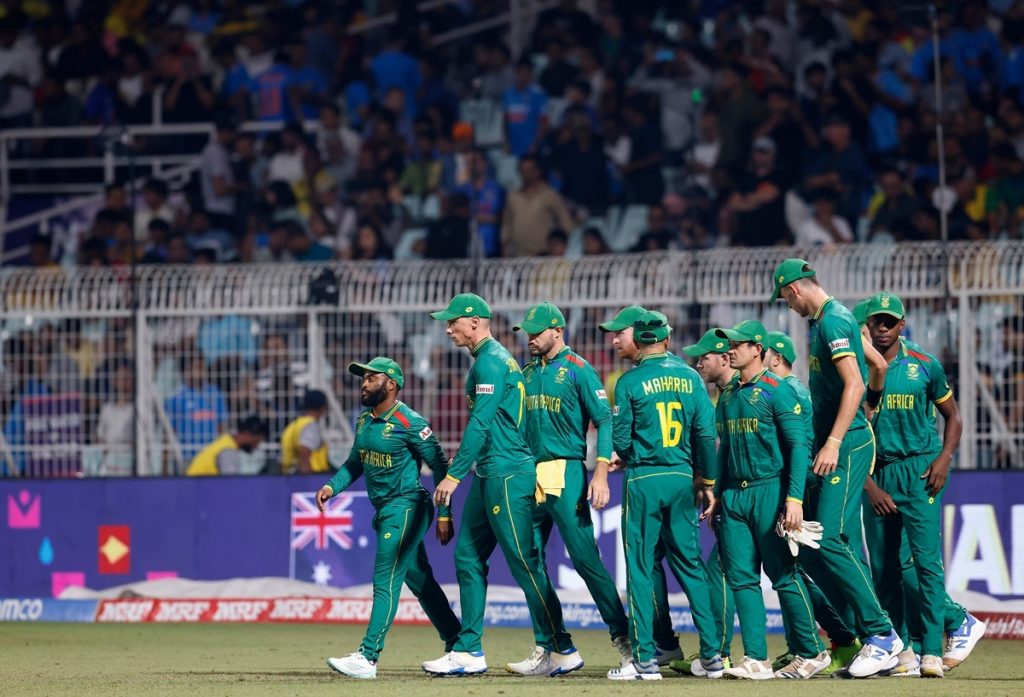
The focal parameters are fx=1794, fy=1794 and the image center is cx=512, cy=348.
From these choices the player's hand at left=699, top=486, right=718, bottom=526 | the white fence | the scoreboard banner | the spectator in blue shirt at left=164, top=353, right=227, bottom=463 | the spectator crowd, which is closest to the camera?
the player's hand at left=699, top=486, right=718, bottom=526

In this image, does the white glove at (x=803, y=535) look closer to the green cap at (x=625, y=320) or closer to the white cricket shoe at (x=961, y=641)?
the white cricket shoe at (x=961, y=641)

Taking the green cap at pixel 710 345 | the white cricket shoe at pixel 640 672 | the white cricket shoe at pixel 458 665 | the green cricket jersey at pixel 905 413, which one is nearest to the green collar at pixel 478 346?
the green cap at pixel 710 345

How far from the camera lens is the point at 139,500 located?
16.8m

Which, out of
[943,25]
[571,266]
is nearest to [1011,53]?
[943,25]

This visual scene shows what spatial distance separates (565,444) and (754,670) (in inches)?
75.7

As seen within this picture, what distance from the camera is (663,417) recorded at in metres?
11.0

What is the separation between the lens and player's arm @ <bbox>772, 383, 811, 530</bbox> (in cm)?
1037

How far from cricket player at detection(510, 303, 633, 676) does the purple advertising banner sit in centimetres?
426

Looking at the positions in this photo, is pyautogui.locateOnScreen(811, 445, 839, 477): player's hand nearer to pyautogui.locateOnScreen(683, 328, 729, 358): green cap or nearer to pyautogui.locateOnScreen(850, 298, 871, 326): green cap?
pyautogui.locateOnScreen(850, 298, 871, 326): green cap

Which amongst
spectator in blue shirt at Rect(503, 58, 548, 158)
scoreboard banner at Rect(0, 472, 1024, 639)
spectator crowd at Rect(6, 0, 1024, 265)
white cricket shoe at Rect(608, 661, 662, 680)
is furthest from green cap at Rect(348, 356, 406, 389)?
spectator in blue shirt at Rect(503, 58, 548, 158)

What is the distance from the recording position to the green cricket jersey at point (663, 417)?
11023 millimetres

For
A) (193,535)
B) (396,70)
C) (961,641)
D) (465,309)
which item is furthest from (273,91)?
(961,641)

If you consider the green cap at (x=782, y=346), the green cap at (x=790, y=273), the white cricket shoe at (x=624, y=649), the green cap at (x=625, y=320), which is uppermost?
the green cap at (x=790, y=273)

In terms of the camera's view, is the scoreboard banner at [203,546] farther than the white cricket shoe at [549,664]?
Yes
